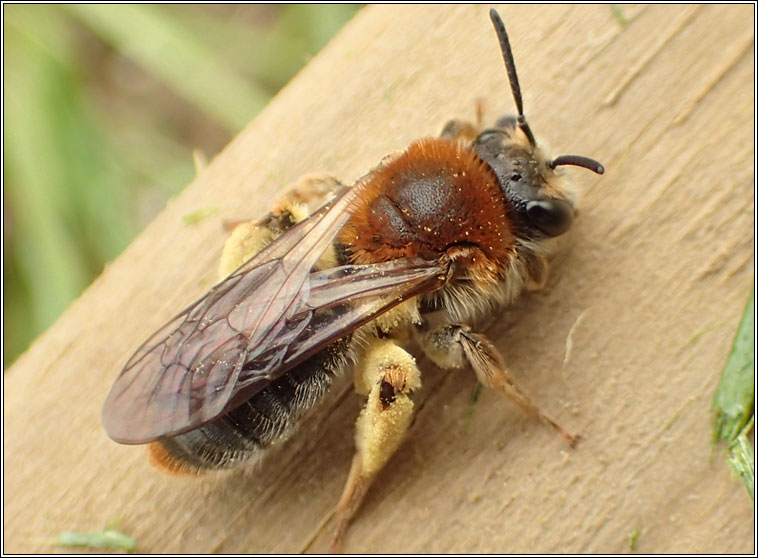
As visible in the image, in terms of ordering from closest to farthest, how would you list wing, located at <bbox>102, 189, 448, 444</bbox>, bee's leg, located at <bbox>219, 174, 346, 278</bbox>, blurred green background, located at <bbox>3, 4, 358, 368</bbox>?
wing, located at <bbox>102, 189, 448, 444</bbox> → bee's leg, located at <bbox>219, 174, 346, 278</bbox> → blurred green background, located at <bbox>3, 4, 358, 368</bbox>

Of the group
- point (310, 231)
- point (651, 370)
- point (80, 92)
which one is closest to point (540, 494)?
point (651, 370)

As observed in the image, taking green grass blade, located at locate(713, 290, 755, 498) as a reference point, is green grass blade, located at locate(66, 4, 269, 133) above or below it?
above

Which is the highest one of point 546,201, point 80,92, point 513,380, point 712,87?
point 80,92

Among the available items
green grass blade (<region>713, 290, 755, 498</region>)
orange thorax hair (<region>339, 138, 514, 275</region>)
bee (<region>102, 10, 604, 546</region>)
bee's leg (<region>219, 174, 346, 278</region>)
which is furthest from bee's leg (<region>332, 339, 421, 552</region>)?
green grass blade (<region>713, 290, 755, 498</region>)

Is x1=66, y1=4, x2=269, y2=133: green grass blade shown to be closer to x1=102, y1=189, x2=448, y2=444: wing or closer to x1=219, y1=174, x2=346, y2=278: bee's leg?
x1=219, y1=174, x2=346, y2=278: bee's leg

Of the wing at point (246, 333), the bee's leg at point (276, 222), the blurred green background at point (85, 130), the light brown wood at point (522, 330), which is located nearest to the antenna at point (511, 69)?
the light brown wood at point (522, 330)

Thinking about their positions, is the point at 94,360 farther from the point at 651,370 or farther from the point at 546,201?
the point at 651,370

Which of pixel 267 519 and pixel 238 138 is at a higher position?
pixel 238 138
